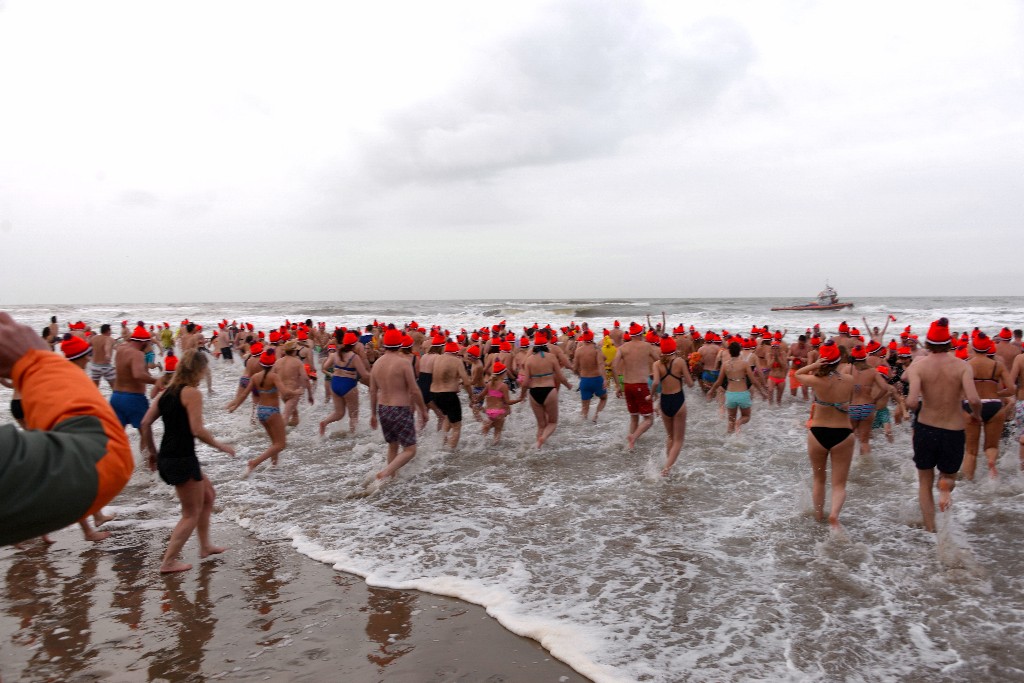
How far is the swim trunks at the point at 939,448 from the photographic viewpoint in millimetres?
5168

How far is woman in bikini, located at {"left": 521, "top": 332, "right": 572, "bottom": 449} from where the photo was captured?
8836mm

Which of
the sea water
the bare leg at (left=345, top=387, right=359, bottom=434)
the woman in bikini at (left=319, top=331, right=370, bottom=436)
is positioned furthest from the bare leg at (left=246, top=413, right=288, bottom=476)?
the bare leg at (left=345, top=387, right=359, bottom=434)

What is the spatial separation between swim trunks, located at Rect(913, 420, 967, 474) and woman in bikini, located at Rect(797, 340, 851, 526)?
0.56m

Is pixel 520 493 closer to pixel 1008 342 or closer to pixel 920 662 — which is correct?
pixel 920 662

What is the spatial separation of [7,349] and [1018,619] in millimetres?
5697

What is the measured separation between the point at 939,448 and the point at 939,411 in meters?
0.33

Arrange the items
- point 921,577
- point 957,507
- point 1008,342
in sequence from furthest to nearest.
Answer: point 1008,342 → point 957,507 → point 921,577

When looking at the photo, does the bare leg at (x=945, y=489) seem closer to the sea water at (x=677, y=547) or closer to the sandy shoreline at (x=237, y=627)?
the sea water at (x=677, y=547)

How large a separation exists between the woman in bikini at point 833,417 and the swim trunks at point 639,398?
10.0 ft

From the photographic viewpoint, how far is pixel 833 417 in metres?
5.41

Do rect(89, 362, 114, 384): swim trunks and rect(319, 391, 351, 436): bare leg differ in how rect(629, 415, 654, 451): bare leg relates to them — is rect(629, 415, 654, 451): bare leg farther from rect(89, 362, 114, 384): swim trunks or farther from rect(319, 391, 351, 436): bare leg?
rect(89, 362, 114, 384): swim trunks

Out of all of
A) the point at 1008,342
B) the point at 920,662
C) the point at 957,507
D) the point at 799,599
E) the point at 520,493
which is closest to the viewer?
the point at 920,662

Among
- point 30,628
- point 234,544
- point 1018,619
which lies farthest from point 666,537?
point 30,628

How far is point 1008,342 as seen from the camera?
9320 mm
